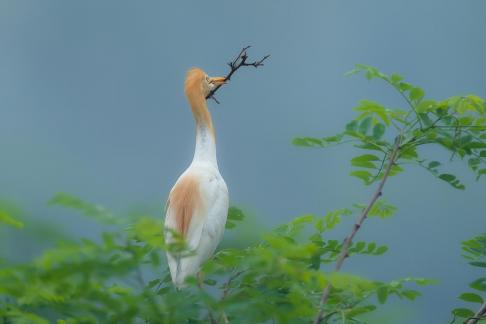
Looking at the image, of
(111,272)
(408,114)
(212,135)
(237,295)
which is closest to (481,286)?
(408,114)

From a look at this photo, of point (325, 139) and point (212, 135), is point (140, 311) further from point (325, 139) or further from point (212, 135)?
point (212, 135)

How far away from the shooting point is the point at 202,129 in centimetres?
149

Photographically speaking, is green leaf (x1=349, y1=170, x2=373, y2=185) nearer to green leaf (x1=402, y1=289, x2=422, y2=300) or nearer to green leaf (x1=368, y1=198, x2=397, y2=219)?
green leaf (x1=368, y1=198, x2=397, y2=219)

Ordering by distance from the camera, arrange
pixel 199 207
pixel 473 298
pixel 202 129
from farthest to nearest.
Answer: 1. pixel 202 129
2. pixel 199 207
3. pixel 473 298

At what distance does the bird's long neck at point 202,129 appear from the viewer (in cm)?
147

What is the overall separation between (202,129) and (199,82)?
0.10 metres

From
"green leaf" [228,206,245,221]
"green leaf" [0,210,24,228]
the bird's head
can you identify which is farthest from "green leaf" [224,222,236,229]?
"green leaf" [0,210,24,228]

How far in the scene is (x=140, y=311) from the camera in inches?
30.0

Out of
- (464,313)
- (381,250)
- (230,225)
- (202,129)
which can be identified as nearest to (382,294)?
(381,250)

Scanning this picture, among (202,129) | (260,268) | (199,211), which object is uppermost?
(202,129)

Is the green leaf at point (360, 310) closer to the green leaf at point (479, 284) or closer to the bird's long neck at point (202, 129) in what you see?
the green leaf at point (479, 284)

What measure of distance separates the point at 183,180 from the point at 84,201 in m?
0.61

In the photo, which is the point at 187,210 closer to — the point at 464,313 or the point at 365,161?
the point at 365,161

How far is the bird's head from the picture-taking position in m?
1.50
